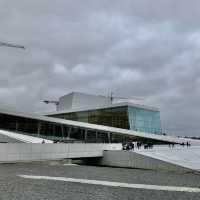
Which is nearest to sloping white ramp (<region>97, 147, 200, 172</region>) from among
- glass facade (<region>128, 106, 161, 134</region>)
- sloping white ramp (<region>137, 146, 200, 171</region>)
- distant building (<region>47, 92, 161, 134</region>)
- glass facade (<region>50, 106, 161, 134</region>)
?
sloping white ramp (<region>137, 146, 200, 171</region>)

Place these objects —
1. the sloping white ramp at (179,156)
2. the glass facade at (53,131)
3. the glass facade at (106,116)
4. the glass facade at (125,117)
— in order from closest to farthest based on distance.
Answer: the sloping white ramp at (179,156)
the glass facade at (53,131)
the glass facade at (125,117)
the glass facade at (106,116)

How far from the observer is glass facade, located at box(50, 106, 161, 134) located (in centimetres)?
6356

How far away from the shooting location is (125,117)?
2502 inches

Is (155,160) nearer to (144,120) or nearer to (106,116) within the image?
(106,116)

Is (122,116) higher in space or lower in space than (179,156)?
higher

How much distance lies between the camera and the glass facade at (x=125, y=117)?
63.6 m

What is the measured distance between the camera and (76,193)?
9.37 metres

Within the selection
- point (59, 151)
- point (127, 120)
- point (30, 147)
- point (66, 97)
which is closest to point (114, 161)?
point (59, 151)

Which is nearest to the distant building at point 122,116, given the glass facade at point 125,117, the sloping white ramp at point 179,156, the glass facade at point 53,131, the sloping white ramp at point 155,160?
the glass facade at point 125,117

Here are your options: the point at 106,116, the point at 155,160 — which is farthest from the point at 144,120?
the point at 155,160

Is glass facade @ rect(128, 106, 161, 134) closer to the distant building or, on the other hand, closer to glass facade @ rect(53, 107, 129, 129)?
the distant building

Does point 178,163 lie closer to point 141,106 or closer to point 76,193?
point 76,193

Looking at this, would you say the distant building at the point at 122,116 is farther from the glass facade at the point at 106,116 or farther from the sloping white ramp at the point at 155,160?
the sloping white ramp at the point at 155,160

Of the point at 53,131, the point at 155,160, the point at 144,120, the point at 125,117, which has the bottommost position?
the point at 155,160
